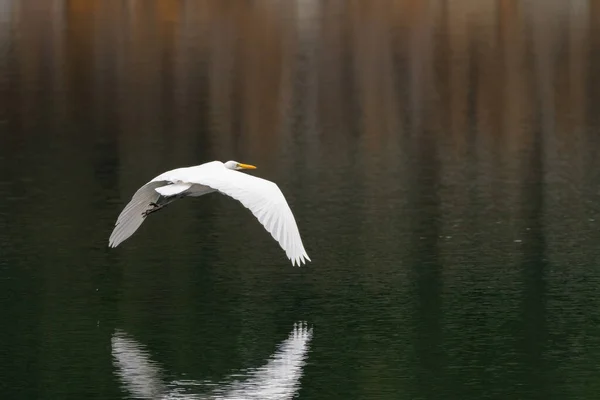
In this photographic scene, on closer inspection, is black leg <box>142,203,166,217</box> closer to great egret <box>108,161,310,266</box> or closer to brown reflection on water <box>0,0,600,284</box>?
great egret <box>108,161,310,266</box>

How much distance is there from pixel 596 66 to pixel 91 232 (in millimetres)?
21075

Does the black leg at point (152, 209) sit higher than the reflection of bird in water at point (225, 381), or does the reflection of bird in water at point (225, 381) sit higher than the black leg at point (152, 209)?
the black leg at point (152, 209)

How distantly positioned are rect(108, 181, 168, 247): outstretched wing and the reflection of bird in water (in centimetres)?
171

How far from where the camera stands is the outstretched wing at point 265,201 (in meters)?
13.4

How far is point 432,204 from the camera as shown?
21953 mm

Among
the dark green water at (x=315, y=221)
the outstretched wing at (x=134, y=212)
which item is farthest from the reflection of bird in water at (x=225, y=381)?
the outstretched wing at (x=134, y=212)

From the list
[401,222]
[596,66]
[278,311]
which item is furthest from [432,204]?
[596,66]

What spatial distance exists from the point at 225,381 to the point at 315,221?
772 cm

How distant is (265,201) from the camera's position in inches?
542

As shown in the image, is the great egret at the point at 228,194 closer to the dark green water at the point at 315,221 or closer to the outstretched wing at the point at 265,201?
the outstretched wing at the point at 265,201

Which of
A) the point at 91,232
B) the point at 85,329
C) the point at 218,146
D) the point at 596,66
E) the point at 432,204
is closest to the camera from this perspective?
the point at 85,329

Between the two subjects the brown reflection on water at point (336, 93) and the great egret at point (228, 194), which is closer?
the great egret at point (228, 194)

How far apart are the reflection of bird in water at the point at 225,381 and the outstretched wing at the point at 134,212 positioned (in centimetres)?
171

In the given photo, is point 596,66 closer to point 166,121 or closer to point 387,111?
point 387,111
